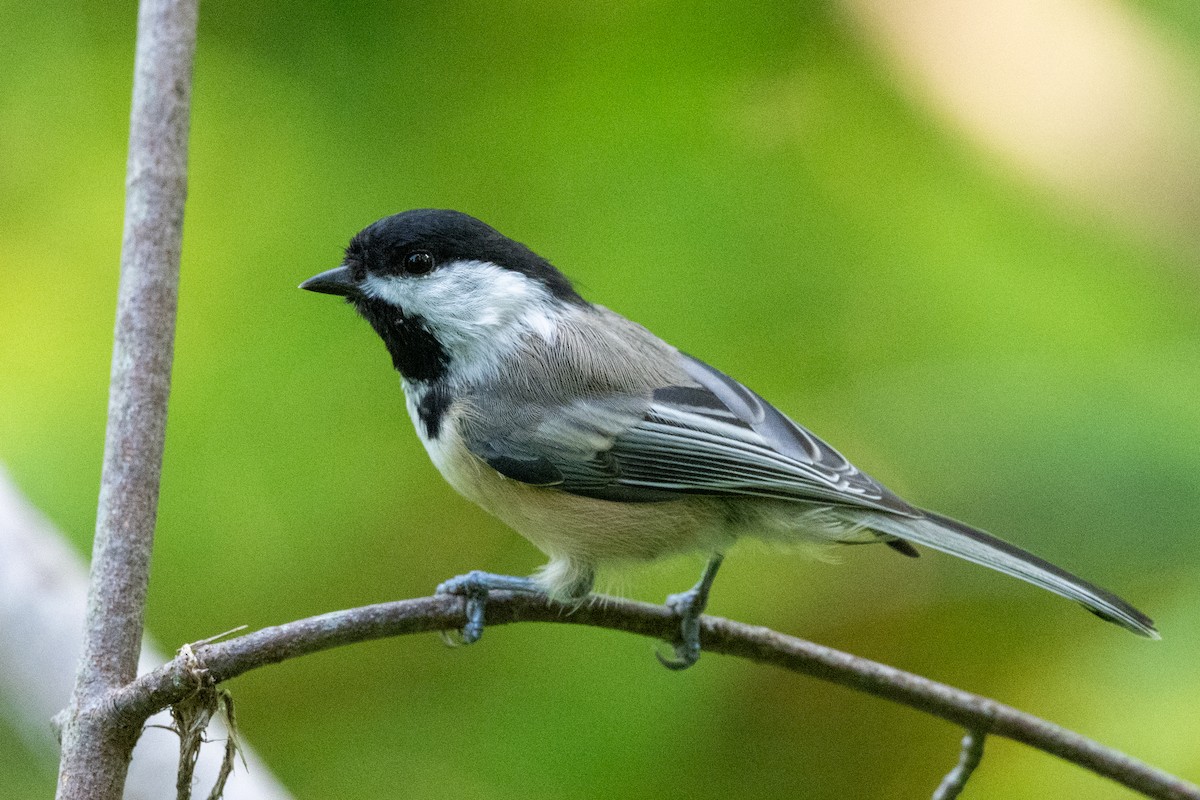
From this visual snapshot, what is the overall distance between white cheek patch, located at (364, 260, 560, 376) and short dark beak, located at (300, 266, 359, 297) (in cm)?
3

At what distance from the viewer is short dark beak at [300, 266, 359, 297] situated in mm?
1774

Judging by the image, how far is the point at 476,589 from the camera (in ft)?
5.17

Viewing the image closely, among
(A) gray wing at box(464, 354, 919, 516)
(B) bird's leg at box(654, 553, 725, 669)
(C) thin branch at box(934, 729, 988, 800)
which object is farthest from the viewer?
(A) gray wing at box(464, 354, 919, 516)

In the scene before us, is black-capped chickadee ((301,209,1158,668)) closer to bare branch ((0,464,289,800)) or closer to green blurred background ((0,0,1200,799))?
green blurred background ((0,0,1200,799))

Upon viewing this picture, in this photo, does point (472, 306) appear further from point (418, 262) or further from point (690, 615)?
point (690, 615)

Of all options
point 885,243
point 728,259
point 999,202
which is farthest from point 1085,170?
point 728,259

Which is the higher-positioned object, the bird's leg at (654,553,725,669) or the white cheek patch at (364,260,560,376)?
the white cheek patch at (364,260,560,376)

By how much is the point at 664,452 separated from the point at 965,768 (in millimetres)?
650

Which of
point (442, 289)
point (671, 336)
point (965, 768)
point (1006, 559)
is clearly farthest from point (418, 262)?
point (965, 768)

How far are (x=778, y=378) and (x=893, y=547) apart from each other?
1.16ft

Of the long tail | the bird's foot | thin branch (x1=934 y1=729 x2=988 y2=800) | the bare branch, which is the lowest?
the bare branch

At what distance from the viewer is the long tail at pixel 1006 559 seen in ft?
4.66

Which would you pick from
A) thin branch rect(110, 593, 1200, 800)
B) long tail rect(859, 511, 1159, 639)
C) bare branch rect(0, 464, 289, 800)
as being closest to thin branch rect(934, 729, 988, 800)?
thin branch rect(110, 593, 1200, 800)

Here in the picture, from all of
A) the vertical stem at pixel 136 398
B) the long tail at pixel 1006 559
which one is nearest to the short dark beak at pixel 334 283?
the vertical stem at pixel 136 398
